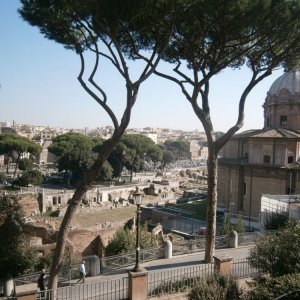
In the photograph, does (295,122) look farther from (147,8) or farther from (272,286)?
(272,286)

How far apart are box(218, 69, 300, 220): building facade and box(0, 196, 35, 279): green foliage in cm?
1558

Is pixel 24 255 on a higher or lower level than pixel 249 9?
lower

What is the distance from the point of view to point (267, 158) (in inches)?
1011

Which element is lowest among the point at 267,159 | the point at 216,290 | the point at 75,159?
the point at 216,290

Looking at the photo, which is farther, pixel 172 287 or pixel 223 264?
pixel 223 264

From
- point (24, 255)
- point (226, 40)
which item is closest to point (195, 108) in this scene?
point (226, 40)

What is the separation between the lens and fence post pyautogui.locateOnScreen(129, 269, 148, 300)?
824 cm

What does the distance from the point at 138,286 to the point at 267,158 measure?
19.2 meters

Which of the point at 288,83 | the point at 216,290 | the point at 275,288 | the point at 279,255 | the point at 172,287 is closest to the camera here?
the point at 275,288

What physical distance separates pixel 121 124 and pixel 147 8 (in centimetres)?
275

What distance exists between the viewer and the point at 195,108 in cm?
1124

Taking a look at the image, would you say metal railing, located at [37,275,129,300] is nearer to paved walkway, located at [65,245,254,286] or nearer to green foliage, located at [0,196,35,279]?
paved walkway, located at [65,245,254,286]

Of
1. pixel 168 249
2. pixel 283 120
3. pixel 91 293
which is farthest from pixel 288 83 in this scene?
pixel 91 293

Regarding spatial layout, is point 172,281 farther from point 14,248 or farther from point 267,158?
point 267,158
